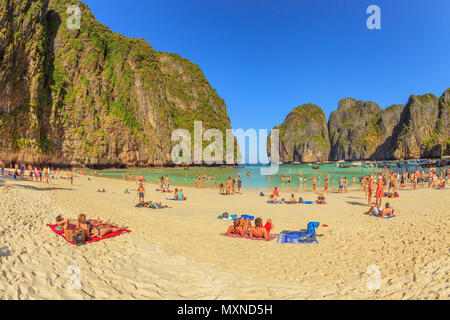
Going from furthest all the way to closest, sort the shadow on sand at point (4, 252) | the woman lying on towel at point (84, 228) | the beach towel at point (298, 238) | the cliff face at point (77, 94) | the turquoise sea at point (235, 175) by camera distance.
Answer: the cliff face at point (77, 94) < the turquoise sea at point (235, 175) < the beach towel at point (298, 238) < the woman lying on towel at point (84, 228) < the shadow on sand at point (4, 252)

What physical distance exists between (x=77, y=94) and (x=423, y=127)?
531 feet

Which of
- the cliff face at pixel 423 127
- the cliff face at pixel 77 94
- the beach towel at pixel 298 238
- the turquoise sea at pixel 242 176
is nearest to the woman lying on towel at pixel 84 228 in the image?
the beach towel at pixel 298 238

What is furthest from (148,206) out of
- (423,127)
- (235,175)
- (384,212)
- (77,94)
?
(423,127)

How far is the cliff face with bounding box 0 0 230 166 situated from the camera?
37.9 m

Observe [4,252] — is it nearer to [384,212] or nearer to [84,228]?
[84,228]

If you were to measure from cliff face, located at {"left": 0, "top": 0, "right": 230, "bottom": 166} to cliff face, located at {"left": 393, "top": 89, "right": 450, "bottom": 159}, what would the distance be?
117 meters

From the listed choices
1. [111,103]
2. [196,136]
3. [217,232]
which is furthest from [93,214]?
[196,136]

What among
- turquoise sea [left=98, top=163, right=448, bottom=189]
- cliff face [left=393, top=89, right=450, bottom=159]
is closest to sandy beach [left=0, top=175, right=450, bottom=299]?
turquoise sea [left=98, top=163, right=448, bottom=189]

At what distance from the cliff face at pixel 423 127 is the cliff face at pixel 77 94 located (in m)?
117

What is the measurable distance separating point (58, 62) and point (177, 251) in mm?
60106

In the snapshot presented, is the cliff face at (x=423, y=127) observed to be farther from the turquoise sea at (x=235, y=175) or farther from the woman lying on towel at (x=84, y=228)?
the woman lying on towel at (x=84, y=228)

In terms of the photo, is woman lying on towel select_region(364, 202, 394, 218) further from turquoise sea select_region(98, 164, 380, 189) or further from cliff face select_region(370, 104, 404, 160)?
cliff face select_region(370, 104, 404, 160)

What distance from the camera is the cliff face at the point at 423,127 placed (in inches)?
5167

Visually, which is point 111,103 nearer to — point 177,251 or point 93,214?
point 93,214
